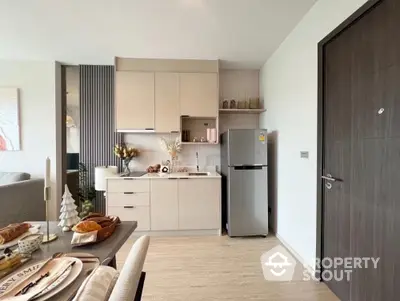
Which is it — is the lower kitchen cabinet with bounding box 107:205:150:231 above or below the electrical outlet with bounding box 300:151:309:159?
below

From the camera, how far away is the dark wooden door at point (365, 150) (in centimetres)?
149

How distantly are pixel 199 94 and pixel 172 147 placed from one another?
3.12ft

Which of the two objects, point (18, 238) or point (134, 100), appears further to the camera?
point (134, 100)

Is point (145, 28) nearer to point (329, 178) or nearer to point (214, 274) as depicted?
point (329, 178)

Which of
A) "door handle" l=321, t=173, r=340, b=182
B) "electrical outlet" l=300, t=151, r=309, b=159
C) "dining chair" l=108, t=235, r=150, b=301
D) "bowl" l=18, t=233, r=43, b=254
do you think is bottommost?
"bowl" l=18, t=233, r=43, b=254

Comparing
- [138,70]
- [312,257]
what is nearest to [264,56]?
[138,70]

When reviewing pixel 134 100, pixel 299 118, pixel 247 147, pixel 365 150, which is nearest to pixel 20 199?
pixel 134 100

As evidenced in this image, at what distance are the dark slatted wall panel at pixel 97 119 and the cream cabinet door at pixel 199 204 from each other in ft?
4.44

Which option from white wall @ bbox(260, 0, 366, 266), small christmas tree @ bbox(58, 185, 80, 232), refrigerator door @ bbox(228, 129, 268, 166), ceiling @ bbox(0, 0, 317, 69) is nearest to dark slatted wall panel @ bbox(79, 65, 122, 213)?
ceiling @ bbox(0, 0, 317, 69)

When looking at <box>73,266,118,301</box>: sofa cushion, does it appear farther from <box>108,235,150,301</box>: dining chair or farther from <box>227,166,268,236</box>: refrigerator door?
<box>227,166,268,236</box>: refrigerator door

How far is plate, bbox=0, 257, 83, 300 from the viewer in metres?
0.82

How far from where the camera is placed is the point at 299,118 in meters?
2.76

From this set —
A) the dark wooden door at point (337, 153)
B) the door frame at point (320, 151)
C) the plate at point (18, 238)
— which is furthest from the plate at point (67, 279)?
the door frame at point (320, 151)

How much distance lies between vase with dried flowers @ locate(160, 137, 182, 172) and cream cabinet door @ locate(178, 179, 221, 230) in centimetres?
63
